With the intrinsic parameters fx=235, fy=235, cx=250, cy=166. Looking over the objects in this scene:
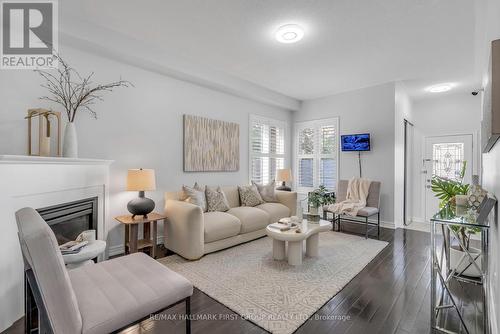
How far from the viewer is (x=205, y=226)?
3010mm

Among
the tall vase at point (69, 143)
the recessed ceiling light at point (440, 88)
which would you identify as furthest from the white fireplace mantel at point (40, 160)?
the recessed ceiling light at point (440, 88)

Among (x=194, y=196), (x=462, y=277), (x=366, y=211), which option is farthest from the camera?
(x=366, y=211)

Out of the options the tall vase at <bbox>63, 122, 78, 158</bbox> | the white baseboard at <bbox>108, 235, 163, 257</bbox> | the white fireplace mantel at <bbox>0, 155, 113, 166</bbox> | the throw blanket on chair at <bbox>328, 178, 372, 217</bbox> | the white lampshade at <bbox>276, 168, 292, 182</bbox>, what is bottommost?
the white baseboard at <bbox>108, 235, 163, 257</bbox>

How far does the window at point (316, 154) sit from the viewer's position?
5.32 meters

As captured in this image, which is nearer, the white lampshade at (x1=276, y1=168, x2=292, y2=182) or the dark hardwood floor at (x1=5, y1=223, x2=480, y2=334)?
the dark hardwood floor at (x1=5, y1=223, x2=480, y2=334)

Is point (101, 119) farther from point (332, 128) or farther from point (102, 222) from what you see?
point (332, 128)

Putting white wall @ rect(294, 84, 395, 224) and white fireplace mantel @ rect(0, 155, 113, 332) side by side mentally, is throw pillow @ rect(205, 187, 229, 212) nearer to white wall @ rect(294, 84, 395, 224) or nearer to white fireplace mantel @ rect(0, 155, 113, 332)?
white fireplace mantel @ rect(0, 155, 113, 332)

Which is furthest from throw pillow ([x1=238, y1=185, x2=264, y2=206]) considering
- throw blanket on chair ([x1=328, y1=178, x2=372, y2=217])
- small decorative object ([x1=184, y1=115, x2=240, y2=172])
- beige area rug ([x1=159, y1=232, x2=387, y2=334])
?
throw blanket on chair ([x1=328, y1=178, x2=372, y2=217])

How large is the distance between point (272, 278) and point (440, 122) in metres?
5.24

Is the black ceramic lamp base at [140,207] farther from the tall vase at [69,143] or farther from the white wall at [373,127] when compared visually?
the white wall at [373,127]

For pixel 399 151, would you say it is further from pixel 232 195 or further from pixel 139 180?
pixel 139 180

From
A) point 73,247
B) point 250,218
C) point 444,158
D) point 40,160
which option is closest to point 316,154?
point 444,158

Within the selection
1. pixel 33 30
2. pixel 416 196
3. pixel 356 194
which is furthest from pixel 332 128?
pixel 33 30

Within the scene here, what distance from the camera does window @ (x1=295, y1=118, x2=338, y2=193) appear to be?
209 inches
